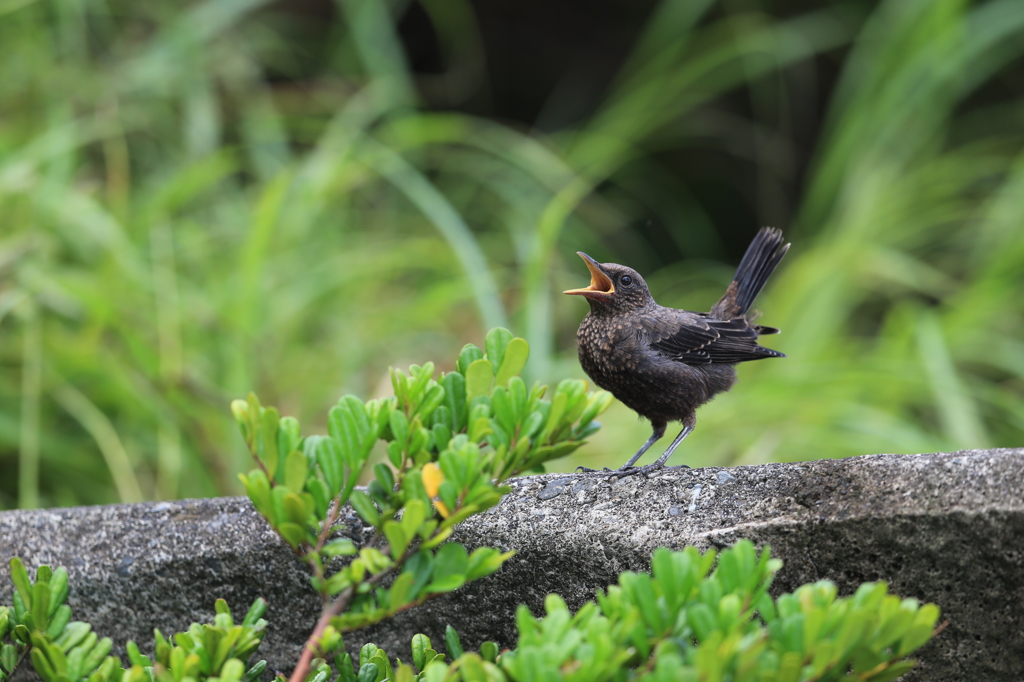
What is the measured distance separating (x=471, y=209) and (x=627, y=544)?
10.1 feet

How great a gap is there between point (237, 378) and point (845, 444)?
1685mm

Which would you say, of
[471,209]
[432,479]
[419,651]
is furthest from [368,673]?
[471,209]

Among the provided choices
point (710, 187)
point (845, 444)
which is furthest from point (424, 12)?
point (845, 444)

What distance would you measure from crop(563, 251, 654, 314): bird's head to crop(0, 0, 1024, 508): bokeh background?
5.1 inches

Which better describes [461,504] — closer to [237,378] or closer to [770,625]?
[770,625]

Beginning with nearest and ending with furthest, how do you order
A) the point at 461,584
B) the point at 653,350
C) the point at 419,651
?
the point at 461,584, the point at 419,651, the point at 653,350

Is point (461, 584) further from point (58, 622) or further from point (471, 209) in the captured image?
point (471, 209)

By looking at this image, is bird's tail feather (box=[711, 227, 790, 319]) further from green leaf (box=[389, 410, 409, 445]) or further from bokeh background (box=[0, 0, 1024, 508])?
green leaf (box=[389, 410, 409, 445])

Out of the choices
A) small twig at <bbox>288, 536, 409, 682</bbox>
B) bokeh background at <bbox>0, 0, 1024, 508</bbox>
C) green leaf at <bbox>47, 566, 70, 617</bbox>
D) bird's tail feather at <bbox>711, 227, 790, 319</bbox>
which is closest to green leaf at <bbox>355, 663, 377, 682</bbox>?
small twig at <bbox>288, 536, 409, 682</bbox>

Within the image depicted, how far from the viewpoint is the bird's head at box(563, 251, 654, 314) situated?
181cm

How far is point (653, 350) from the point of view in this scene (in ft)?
5.76

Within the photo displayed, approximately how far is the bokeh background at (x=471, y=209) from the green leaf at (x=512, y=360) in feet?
3.07

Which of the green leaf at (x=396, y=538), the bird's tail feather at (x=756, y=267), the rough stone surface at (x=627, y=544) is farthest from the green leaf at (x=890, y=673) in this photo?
the bird's tail feather at (x=756, y=267)

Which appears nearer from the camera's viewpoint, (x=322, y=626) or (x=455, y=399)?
(x=322, y=626)
